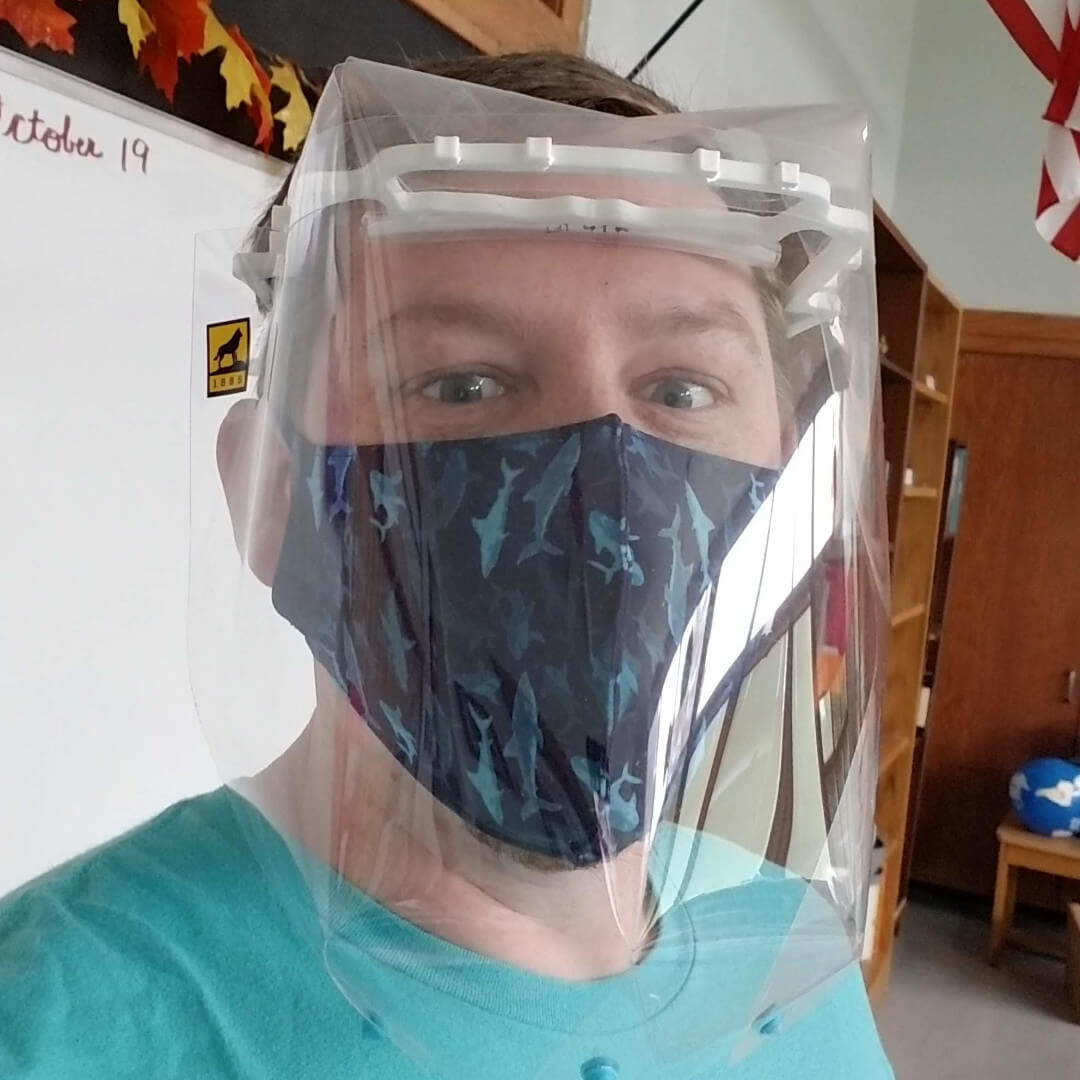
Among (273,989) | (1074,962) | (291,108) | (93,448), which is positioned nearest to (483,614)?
(273,989)

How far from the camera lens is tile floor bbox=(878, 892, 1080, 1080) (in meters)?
3.25

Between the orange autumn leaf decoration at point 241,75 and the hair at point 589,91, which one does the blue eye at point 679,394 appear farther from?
the orange autumn leaf decoration at point 241,75

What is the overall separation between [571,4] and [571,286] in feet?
3.92

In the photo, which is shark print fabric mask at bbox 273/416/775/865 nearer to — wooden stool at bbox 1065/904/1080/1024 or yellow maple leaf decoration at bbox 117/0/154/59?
yellow maple leaf decoration at bbox 117/0/154/59

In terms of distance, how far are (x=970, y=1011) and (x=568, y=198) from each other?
141 inches

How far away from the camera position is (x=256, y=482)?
78 centimetres

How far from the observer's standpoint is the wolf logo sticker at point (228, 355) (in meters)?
0.95

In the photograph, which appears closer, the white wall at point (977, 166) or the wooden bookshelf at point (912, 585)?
the wooden bookshelf at point (912, 585)

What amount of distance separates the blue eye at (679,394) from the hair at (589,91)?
0.26 feet

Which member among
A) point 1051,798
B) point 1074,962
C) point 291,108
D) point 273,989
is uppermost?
point 291,108

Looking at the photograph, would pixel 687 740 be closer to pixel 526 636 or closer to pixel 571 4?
pixel 526 636

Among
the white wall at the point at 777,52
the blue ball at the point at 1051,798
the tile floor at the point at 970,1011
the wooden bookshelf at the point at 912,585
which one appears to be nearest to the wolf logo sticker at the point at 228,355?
the white wall at the point at 777,52

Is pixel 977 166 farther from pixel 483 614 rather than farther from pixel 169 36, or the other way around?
pixel 483 614

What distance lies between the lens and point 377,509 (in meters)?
0.75
